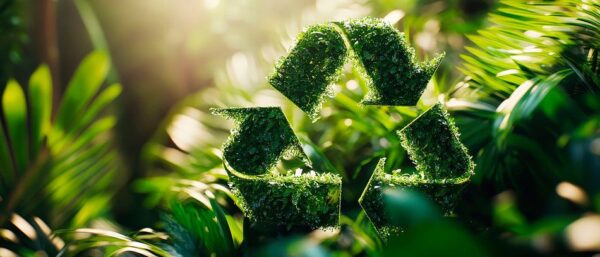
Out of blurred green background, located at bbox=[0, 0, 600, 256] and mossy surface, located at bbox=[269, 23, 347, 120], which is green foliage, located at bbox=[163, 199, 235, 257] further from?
mossy surface, located at bbox=[269, 23, 347, 120]

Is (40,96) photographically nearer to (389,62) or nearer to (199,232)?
(199,232)

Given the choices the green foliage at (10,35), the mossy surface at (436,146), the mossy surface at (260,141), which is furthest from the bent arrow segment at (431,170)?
the green foliage at (10,35)

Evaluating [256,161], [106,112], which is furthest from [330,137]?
[106,112]

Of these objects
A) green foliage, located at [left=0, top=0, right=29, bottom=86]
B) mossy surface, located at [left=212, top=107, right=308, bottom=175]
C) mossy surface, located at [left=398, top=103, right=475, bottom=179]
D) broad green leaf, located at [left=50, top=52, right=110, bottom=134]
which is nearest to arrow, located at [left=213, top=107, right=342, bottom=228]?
mossy surface, located at [left=212, top=107, right=308, bottom=175]

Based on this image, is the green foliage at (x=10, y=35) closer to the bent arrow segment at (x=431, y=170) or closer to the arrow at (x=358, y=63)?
the arrow at (x=358, y=63)

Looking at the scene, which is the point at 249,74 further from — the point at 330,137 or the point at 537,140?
the point at 537,140

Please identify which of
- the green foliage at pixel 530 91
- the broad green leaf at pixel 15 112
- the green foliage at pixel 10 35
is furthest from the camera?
the green foliage at pixel 10 35

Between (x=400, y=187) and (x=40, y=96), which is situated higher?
(x=40, y=96)

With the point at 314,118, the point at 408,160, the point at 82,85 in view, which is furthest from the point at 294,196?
the point at 82,85
